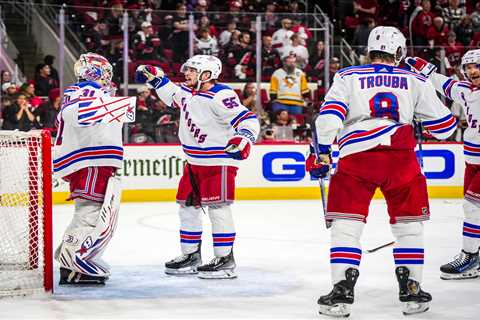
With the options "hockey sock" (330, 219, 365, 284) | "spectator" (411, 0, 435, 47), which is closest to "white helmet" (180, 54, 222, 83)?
"hockey sock" (330, 219, 365, 284)

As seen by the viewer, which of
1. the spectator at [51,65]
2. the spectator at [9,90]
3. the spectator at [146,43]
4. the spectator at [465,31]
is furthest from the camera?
the spectator at [465,31]

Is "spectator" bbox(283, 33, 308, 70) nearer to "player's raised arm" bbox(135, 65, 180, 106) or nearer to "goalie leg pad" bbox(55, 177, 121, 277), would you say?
"player's raised arm" bbox(135, 65, 180, 106)

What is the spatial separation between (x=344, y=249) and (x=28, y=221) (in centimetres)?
174

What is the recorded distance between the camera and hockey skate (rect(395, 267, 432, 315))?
4250mm

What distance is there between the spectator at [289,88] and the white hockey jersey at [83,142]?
17.1ft

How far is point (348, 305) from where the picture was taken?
419 centimetres

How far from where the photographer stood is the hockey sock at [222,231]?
534 centimetres

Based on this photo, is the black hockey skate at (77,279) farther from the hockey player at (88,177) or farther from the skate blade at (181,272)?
the skate blade at (181,272)

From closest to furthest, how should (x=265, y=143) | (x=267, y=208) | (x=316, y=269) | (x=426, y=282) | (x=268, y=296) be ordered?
(x=268, y=296) → (x=426, y=282) → (x=316, y=269) → (x=267, y=208) → (x=265, y=143)

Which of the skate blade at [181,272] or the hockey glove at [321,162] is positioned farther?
the skate blade at [181,272]

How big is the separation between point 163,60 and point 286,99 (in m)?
1.45

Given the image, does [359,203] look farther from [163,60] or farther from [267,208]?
[163,60]

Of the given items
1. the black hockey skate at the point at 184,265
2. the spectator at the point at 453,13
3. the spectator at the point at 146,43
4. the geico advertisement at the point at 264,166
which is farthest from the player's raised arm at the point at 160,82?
the spectator at the point at 453,13

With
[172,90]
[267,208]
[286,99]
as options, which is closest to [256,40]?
[286,99]
